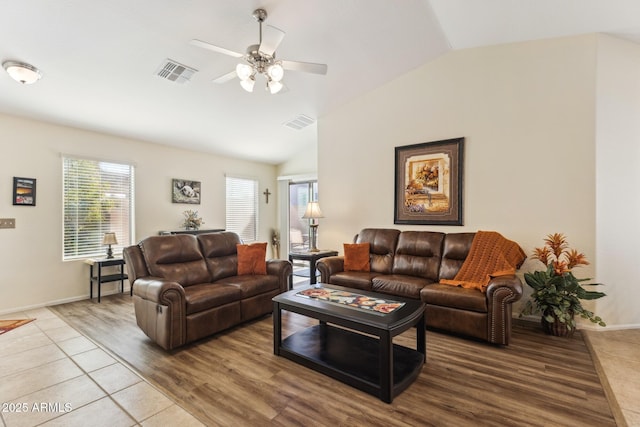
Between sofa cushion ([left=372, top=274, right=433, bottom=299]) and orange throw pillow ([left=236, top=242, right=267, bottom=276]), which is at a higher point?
orange throw pillow ([left=236, top=242, right=267, bottom=276])

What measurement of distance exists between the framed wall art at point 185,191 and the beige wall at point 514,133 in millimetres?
3283

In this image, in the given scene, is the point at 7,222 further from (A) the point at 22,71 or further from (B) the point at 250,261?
(B) the point at 250,261

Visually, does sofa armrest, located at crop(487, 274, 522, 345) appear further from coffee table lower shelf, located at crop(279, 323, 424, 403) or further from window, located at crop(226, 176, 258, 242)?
window, located at crop(226, 176, 258, 242)

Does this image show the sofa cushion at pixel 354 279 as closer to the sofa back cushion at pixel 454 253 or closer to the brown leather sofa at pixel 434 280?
the brown leather sofa at pixel 434 280

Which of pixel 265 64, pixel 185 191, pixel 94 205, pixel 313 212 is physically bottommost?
pixel 313 212

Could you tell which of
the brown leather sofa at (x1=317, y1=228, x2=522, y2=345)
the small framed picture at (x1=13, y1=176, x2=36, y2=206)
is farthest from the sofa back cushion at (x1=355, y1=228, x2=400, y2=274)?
the small framed picture at (x1=13, y1=176, x2=36, y2=206)

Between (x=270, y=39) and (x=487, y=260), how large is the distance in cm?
307

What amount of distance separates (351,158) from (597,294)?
345cm

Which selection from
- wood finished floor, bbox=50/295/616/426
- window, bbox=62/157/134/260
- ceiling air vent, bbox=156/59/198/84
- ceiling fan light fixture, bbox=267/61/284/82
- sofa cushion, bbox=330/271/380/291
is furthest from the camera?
window, bbox=62/157/134/260

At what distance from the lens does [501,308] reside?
9.12ft

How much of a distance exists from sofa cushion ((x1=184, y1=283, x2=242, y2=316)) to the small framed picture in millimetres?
2674

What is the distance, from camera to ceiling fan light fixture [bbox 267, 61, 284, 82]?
2580 mm

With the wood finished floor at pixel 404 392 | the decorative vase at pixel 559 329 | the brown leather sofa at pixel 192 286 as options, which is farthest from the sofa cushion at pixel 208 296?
the decorative vase at pixel 559 329

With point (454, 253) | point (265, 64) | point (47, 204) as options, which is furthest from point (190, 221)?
point (454, 253)
